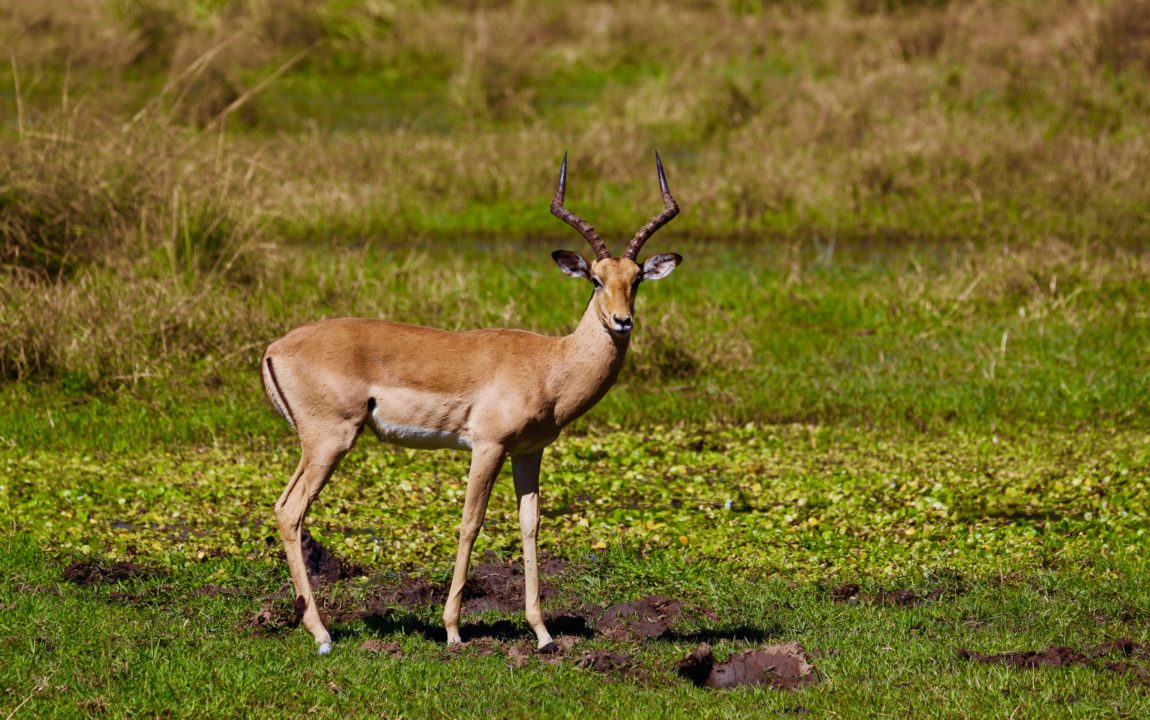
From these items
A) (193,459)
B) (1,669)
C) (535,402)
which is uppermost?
(535,402)

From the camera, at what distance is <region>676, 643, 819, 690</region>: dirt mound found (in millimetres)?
7688

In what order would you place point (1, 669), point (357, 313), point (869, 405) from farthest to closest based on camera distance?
point (357, 313) → point (869, 405) → point (1, 669)

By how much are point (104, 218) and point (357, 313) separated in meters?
2.79

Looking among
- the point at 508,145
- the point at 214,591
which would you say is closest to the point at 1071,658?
the point at 214,591

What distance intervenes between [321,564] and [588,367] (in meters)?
2.36

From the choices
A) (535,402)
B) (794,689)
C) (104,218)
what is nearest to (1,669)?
(535,402)

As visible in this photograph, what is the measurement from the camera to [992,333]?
15.7 m

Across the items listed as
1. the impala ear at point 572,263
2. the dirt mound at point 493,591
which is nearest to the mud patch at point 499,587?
the dirt mound at point 493,591

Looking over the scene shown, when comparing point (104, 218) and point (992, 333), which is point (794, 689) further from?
point (104, 218)

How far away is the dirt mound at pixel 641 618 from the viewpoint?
8539 millimetres

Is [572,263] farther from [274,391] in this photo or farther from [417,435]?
[274,391]

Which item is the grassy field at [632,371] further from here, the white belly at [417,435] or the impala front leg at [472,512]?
the white belly at [417,435]

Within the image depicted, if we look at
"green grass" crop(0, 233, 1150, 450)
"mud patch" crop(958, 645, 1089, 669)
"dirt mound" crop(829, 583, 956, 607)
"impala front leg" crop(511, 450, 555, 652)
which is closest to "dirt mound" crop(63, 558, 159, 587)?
"impala front leg" crop(511, 450, 555, 652)

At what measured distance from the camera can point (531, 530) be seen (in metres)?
8.31
